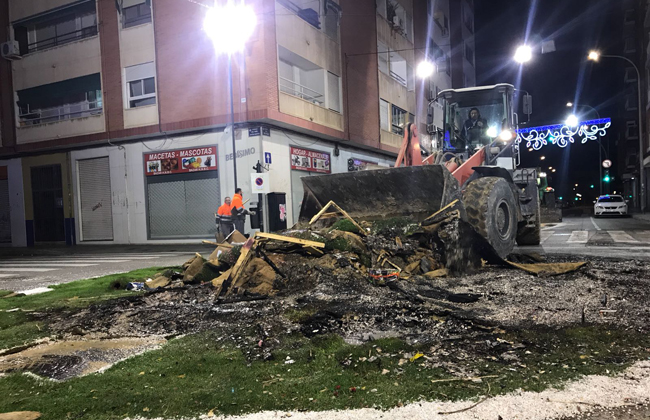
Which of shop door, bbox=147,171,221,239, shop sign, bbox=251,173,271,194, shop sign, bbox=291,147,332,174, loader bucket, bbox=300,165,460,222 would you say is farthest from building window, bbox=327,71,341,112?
loader bucket, bbox=300,165,460,222

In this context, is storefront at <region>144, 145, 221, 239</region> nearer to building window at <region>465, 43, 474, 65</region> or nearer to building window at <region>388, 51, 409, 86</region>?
building window at <region>388, 51, 409, 86</region>

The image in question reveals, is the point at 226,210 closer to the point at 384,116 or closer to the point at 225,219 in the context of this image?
the point at 225,219

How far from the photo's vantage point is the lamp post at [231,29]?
A: 14938 millimetres

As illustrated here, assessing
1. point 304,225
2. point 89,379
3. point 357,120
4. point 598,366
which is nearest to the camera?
point 598,366

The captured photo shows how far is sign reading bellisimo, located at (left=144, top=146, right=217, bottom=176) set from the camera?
1692 cm

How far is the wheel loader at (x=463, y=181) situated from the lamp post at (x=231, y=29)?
28.3 feet

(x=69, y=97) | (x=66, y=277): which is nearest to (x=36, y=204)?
(x=69, y=97)

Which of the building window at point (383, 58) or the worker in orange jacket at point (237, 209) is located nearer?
the worker in orange jacket at point (237, 209)

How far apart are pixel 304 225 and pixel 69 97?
18.6 metres

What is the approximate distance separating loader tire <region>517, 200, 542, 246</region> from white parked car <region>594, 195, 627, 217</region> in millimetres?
21380

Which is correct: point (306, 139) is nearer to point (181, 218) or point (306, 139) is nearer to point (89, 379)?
point (181, 218)

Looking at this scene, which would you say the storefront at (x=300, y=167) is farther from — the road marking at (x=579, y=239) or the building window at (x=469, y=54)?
the building window at (x=469, y=54)

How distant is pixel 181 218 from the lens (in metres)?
17.8

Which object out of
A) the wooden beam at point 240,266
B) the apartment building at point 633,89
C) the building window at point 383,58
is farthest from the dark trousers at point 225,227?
the apartment building at point 633,89
